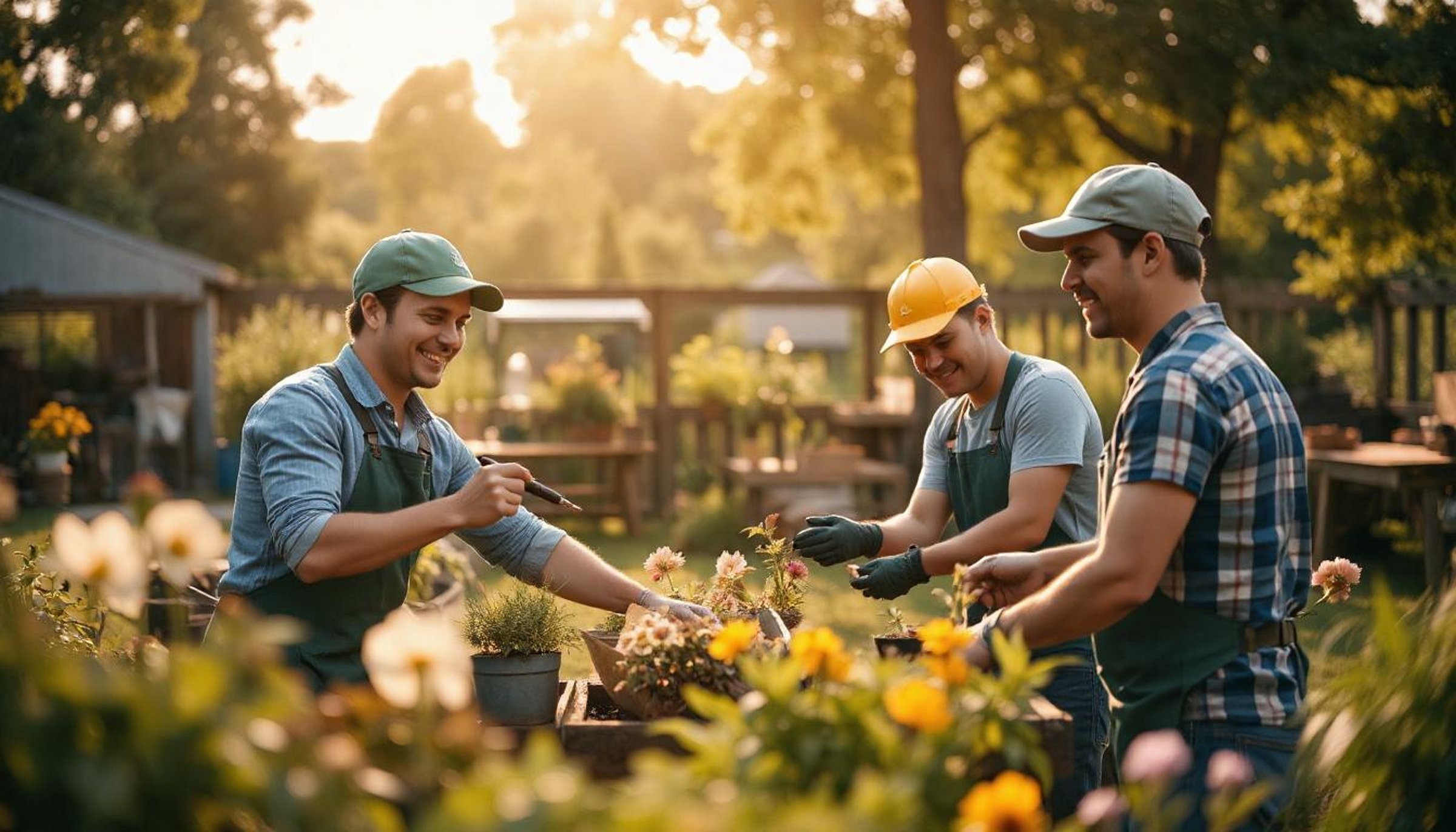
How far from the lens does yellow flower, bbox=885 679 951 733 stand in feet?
5.40

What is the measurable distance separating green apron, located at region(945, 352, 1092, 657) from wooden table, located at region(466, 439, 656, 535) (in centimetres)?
773

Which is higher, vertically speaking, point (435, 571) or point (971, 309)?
point (971, 309)

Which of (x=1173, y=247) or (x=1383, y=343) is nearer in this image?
(x=1173, y=247)

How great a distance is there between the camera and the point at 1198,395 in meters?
2.46

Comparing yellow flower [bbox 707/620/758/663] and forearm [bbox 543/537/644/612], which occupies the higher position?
yellow flower [bbox 707/620/758/663]

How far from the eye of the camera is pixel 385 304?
130 inches

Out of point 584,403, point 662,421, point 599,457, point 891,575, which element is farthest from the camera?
point 662,421

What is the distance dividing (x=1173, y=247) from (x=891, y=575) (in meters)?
1.06

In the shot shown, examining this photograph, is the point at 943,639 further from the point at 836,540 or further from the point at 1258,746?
the point at 836,540

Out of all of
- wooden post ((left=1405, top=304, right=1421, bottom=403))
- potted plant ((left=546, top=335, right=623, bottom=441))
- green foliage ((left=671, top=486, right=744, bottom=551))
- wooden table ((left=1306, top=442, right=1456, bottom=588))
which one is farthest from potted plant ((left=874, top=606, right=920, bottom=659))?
wooden post ((left=1405, top=304, right=1421, bottom=403))

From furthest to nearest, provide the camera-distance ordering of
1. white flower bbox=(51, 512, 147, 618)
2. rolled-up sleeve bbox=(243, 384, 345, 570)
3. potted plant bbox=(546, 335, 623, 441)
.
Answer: potted plant bbox=(546, 335, 623, 441) → rolled-up sleeve bbox=(243, 384, 345, 570) → white flower bbox=(51, 512, 147, 618)

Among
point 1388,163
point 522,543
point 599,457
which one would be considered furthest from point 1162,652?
point 1388,163

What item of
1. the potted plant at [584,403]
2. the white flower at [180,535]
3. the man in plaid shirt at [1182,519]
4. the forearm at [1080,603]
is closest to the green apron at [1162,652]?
the man in plaid shirt at [1182,519]

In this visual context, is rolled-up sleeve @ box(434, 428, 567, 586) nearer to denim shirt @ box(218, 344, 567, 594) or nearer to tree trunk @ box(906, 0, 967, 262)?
denim shirt @ box(218, 344, 567, 594)
